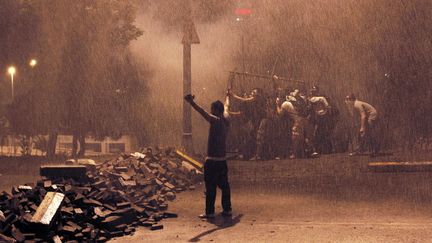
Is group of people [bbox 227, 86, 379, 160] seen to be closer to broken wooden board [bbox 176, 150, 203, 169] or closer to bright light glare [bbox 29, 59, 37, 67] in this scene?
broken wooden board [bbox 176, 150, 203, 169]

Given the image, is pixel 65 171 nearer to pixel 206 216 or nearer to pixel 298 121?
pixel 206 216

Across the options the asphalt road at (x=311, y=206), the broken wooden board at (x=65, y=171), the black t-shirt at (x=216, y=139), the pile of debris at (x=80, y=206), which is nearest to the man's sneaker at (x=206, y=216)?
the asphalt road at (x=311, y=206)

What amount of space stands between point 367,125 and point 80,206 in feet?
36.1

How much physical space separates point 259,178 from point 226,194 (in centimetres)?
520

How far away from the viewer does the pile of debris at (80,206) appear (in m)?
7.45

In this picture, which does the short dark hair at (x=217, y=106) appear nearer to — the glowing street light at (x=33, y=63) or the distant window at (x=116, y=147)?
the glowing street light at (x=33, y=63)

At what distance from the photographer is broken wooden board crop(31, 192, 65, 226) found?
7301 mm

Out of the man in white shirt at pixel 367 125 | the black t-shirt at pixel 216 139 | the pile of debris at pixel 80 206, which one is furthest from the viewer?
the man in white shirt at pixel 367 125

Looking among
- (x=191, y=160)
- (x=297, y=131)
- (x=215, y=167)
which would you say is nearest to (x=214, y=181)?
(x=215, y=167)

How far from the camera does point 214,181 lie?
9.36m

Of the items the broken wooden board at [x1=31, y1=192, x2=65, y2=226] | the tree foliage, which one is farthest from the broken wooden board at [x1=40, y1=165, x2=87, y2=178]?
the tree foliage

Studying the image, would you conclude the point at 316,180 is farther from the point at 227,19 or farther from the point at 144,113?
the point at 144,113

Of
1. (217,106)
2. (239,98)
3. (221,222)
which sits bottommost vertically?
(221,222)

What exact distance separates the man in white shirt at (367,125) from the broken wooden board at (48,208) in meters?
10.9
